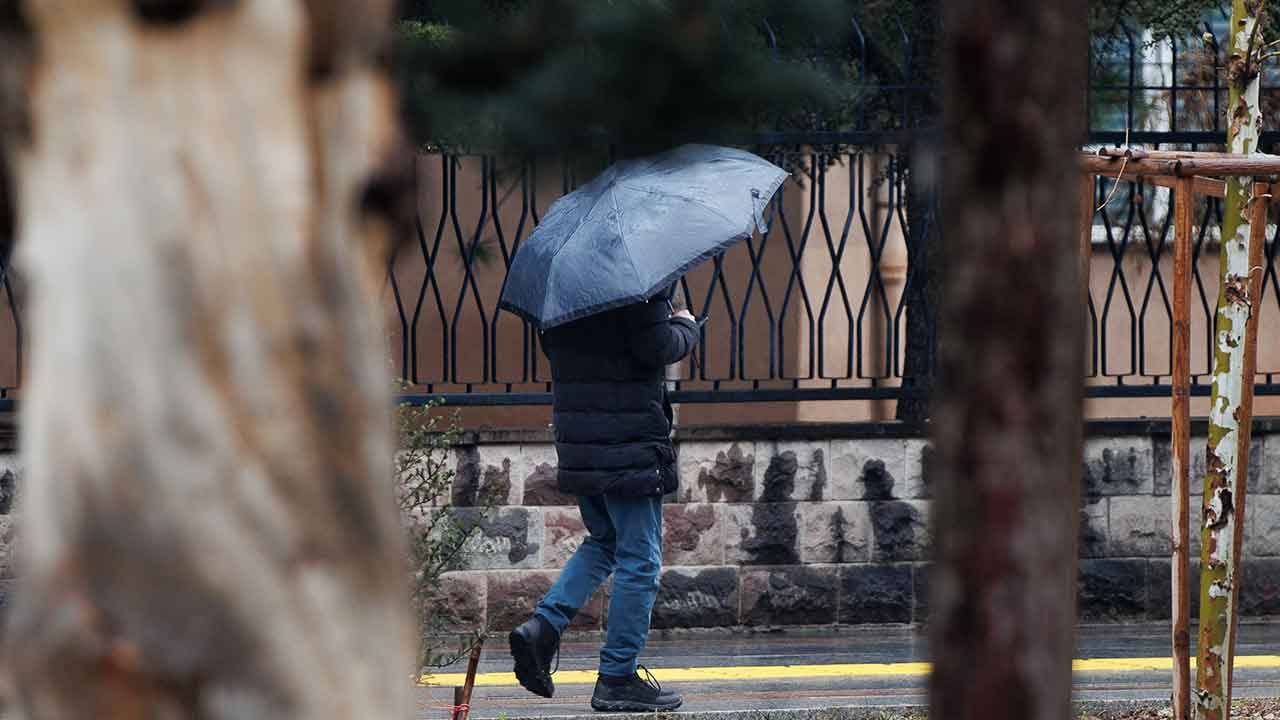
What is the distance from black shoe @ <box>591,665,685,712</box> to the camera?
6.39 m

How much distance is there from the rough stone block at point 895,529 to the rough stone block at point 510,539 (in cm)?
142

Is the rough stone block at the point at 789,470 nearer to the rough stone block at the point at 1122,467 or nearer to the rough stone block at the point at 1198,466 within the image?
the rough stone block at the point at 1122,467

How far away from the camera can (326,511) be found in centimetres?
129

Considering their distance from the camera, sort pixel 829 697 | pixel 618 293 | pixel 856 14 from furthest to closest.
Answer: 1. pixel 856 14
2. pixel 829 697
3. pixel 618 293

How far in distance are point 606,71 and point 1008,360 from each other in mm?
1572

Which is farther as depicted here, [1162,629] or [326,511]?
[1162,629]

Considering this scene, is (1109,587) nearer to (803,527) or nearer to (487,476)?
(803,527)

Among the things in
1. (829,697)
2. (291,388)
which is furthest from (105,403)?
(829,697)

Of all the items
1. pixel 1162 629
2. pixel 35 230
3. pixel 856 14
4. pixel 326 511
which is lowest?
pixel 1162 629

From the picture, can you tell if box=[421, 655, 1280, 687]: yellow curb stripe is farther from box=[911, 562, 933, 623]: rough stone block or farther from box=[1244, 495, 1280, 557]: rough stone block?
box=[1244, 495, 1280, 557]: rough stone block

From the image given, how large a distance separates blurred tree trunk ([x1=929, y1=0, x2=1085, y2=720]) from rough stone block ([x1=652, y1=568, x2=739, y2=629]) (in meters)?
6.86

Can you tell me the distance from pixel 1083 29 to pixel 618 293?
174 inches

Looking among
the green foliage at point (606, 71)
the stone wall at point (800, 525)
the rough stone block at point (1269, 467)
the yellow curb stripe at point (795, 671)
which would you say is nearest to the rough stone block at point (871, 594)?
the stone wall at point (800, 525)

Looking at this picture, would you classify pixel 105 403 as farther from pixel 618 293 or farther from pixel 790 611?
pixel 790 611
